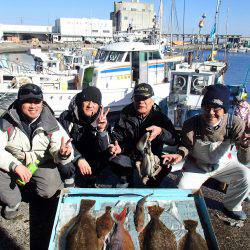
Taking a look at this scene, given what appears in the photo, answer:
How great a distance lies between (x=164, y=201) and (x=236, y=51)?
87.8m

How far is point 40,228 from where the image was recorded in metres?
3.43

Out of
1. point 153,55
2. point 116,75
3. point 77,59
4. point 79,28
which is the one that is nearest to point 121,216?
point 116,75

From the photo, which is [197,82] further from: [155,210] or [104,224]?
[104,224]

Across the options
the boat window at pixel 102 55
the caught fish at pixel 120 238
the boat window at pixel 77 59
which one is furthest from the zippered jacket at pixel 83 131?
the boat window at pixel 77 59

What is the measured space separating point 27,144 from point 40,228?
1029 mm

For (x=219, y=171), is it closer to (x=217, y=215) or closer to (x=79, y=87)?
(x=217, y=215)

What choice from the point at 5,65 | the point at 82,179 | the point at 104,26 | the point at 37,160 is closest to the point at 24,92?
the point at 37,160

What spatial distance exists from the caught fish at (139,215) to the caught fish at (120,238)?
122 millimetres

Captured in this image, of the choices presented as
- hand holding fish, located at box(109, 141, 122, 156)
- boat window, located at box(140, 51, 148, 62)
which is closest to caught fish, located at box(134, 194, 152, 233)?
hand holding fish, located at box(109, 141, 122, 156)

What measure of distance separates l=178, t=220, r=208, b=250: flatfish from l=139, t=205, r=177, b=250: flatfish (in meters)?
0.08

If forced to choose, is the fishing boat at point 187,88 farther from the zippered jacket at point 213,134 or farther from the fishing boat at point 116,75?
the zippered jacket at point 213,134

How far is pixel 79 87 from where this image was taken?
Answer: 1279 centimetres

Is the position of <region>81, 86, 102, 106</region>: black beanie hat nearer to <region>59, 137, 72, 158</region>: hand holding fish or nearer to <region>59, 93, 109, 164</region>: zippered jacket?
<region>59, 93, 109, 164</region>: zippered jacket

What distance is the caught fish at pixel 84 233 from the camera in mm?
2533
